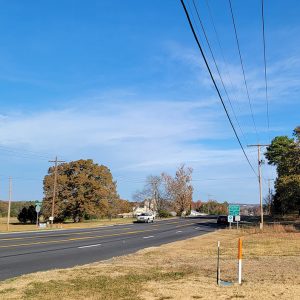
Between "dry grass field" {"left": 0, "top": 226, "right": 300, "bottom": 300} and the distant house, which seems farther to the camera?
the distant house

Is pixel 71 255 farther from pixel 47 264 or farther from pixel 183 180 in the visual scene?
pixel 183 180

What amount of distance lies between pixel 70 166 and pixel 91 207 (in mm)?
7931

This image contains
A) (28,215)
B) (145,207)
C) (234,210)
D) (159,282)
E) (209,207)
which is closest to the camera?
(159,282)

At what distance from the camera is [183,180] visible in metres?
122

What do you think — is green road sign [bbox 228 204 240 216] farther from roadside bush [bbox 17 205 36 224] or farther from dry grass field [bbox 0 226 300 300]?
roadside bush [bbox 17 205 36 224]

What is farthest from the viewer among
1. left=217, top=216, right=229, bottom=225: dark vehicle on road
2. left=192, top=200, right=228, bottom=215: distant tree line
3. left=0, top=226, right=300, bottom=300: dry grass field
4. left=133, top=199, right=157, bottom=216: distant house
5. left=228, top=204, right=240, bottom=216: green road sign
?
left=192, top=200, right=228, bottom=215: distant tree line

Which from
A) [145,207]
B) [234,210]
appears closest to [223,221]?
[234,210]

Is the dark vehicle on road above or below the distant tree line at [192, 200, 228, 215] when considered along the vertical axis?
below

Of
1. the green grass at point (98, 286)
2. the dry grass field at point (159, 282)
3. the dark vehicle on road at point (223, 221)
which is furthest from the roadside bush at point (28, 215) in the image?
the green grass at point (98, 286)

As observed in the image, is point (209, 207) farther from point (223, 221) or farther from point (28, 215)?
point (223, 221)

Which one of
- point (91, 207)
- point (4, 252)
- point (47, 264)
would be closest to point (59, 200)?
point (91, 207)

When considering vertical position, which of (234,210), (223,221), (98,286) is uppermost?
(234,210)

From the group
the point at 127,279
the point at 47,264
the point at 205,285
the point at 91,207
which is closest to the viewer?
the point at 205,285

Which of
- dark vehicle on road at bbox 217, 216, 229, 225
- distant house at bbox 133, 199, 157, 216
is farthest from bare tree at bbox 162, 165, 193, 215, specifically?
dark vehicle on road at bbox 217, 216, 229, 225
